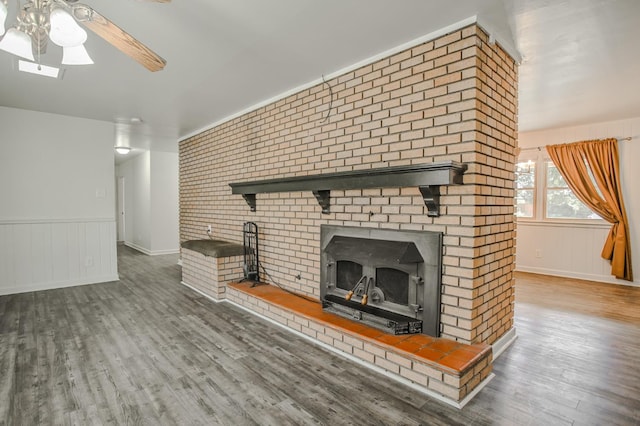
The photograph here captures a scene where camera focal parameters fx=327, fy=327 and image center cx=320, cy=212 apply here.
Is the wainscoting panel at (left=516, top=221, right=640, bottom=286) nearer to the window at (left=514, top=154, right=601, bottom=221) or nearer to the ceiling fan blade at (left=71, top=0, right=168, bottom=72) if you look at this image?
the window at (left=514, top=154, right=601, bottom=221)

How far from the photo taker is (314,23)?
2.22m

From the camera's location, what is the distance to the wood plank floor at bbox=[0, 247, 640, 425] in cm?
184

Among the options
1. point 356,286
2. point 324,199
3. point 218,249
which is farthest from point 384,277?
point 218,249

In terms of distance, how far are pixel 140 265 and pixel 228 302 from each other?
3.45 m

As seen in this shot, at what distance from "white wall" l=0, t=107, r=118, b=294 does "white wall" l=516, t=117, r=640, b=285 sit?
22.7 ft

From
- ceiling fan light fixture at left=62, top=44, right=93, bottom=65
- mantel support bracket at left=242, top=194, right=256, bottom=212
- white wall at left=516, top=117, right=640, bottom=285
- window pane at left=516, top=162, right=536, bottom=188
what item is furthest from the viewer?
window pane at left=516, top=162, right=536, bottom=188

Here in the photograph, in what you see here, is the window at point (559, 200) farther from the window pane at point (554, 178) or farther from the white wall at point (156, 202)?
the white wall at point (156, 202)

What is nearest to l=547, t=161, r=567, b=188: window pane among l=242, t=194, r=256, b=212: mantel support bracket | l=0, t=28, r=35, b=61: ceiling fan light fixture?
l=242, t=194, r=256, b=212: mantel support bracket

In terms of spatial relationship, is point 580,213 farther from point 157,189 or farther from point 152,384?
point 157,189

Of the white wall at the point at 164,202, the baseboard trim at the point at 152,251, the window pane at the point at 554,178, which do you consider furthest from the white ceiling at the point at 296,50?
the baseboard trim at the point at 152,251

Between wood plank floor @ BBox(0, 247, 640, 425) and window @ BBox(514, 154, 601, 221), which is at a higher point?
window @ BBox(514, 154, 601, 221)

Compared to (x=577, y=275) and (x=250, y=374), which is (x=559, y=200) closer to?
(x=577, y=275)

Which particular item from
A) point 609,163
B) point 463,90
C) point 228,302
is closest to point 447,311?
point 463,90

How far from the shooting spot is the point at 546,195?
18.2 feet
